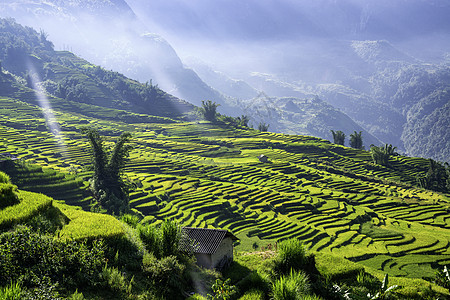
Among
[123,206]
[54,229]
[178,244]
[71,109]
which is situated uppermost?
[71,109]

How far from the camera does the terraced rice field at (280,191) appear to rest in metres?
43.7

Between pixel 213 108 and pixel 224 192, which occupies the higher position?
pixel 213 108

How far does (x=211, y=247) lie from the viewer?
21656mm

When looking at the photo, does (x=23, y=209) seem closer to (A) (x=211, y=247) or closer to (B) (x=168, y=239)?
(B) (x=168, y=239)

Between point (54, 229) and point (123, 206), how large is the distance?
110ft

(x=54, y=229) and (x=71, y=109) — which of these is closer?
(x=54, y=229)

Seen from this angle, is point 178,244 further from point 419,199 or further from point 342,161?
point 342,161

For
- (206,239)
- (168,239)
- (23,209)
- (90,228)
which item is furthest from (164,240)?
(206,239)

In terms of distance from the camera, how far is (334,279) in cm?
1684

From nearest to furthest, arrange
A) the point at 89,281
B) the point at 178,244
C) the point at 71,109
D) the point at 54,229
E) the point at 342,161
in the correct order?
the point at 89,281 < the point at 54,229 < the point at 178,244 < the point at 342,161 < the point at 71,109

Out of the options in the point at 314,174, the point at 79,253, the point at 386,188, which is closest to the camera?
the point at 79,253

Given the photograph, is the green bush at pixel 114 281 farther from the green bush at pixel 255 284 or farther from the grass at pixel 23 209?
the green bush at pixel 255 284

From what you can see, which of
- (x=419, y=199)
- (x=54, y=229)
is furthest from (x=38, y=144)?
(x=419, y=199)

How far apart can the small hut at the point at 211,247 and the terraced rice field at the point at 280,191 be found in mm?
14428
